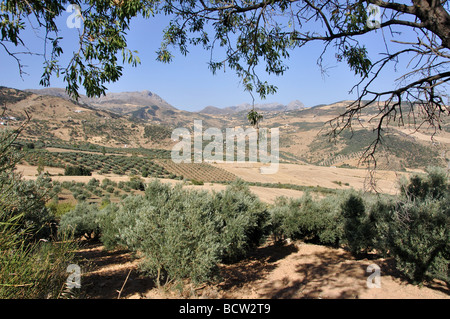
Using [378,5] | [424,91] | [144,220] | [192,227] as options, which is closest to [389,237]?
[424,91]

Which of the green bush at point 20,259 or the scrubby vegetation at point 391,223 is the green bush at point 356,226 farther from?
the green bush at point 20,259

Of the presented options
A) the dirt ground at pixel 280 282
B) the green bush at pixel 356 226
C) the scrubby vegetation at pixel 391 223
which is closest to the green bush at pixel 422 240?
the scrubby vegetation at pixel 391 223

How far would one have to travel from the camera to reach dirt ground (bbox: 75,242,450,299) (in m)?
5.14

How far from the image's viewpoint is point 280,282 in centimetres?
656

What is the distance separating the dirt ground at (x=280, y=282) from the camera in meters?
5.14

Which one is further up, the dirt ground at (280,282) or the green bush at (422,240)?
the green bush at (422,240)

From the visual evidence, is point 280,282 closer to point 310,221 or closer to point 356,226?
point 356,226

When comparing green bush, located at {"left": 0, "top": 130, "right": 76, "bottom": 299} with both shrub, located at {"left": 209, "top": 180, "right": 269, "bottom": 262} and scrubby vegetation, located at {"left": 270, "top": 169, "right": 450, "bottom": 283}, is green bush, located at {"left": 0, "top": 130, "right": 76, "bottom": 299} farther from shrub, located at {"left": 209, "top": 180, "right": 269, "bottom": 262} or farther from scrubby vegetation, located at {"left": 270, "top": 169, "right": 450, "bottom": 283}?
scrubby vegetation, located at {"left": 270, "top": 169, "right": 450, "bottom": 283}

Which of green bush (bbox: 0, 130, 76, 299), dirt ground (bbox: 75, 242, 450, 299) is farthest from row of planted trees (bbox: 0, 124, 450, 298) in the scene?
dirt ground (bbox: 75, 242, 450, 299)

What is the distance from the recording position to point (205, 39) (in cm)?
544

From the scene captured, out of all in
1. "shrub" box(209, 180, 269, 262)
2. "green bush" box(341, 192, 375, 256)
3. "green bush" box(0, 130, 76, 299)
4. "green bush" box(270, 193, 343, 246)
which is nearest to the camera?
"green bush" box(0, 130, 76, 299)

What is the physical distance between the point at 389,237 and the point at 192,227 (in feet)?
14.8
